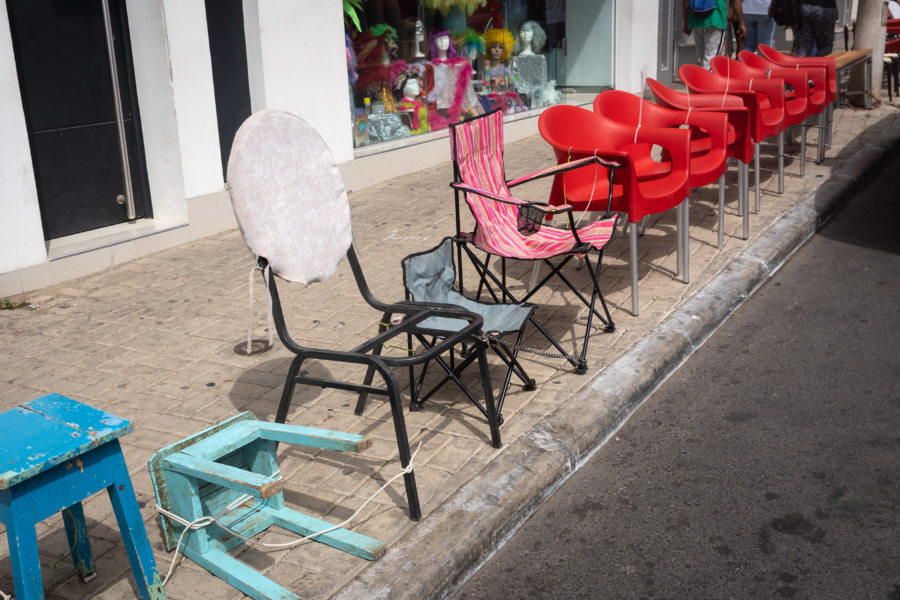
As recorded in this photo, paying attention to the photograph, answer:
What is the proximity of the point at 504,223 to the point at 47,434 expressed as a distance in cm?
302

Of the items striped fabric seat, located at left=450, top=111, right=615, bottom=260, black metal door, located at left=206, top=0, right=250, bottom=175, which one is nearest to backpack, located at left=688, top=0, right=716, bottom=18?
black metal door, located at left=206, top=0, right=250, bottom=175

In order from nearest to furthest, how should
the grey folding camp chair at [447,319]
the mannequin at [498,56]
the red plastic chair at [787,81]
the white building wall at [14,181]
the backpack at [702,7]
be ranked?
the grey folding camp chair at [447,319] < the white building wall at [14,181] < the red plastic chair at [787,81] < the mannequin at [498,56] < the backpack at [702,7]

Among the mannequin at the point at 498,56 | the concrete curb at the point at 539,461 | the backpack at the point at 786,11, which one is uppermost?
the backpack at the point at 786,11

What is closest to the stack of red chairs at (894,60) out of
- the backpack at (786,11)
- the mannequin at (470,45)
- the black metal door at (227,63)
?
the backpack at (786,11)

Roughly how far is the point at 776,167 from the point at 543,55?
4.44m

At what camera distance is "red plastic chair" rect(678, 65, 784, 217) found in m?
7.06

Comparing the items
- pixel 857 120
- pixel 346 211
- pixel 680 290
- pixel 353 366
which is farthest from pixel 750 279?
pixel 857 120

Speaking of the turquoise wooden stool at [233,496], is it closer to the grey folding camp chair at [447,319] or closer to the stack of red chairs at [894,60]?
the grey folding camp chair at [447,319]

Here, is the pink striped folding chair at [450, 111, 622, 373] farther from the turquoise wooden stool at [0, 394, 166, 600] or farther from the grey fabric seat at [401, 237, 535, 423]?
the turquoise wooden stool at [0, 394, 166, 600]

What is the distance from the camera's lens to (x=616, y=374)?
4.56 m

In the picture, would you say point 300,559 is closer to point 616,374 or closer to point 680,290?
point 616,374

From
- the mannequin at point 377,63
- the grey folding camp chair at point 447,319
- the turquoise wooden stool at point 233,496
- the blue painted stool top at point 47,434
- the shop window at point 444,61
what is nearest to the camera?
the blue painted stool top at point 47,434

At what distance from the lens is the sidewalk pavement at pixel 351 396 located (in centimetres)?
321

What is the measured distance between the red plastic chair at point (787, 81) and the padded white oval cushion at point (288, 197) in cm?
562
